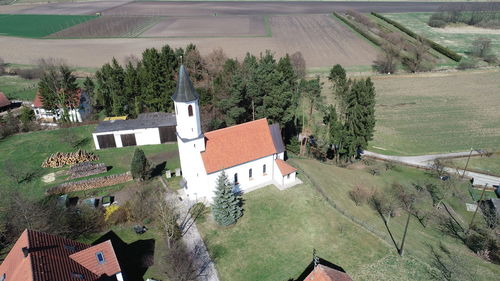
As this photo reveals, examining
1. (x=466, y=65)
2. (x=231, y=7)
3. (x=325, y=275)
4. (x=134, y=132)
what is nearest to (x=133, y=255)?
(x=325, y=275)

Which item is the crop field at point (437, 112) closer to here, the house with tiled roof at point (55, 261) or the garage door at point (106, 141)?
the garage door at point (106, 141)

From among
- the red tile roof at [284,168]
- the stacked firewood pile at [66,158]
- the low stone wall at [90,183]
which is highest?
the red tile roof at [284,168]

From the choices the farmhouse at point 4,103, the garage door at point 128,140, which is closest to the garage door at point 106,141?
the garage door at point 128,140

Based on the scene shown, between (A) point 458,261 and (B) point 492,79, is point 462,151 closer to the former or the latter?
(A) point 458,261

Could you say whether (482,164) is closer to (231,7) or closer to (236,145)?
(236,145)

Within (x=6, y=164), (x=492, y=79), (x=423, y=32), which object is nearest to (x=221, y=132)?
(x=6, y=164)

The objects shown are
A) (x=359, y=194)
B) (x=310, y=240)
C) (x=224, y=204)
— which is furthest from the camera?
(x=359, y=194)

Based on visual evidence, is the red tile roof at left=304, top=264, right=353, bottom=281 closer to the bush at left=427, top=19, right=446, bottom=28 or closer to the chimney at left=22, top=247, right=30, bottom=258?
the chimney at left=22, top=247, right=30, bottom=258
